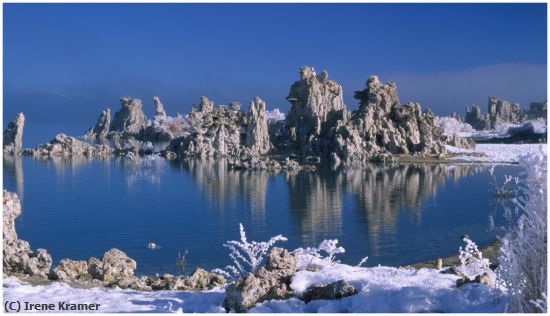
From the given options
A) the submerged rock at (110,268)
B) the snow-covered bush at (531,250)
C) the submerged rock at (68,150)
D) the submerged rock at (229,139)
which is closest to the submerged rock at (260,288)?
the snow-covered bush at (531,250)

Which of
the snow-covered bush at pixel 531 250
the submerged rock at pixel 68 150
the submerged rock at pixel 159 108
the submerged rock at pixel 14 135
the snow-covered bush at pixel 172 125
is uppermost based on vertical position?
the submerged rock at pixel 159 108

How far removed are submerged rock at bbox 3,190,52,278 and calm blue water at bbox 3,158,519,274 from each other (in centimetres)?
429

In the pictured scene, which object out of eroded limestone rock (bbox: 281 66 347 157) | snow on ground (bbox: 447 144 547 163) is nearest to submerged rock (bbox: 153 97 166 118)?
eroded limestone rock (bbox: 281 66 347 157)

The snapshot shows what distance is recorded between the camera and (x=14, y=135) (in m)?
79.9

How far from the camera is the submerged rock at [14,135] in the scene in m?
77.1

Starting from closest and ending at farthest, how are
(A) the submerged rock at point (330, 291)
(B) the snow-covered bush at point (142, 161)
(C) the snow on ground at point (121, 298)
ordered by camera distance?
(A) the submerged rock at point (330, 291) → (C) the snow on ground at point (121, 298) → (B) the snow-covered bush at point (142, 161)

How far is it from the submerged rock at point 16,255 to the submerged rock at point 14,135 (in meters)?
64.3

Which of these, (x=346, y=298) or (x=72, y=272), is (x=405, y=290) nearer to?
(x=346, y=298)

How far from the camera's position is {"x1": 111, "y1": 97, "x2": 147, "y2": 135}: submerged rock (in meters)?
127

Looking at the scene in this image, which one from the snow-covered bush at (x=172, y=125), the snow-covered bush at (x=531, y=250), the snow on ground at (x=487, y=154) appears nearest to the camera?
the snow-covered bush at (x=531, y=250)

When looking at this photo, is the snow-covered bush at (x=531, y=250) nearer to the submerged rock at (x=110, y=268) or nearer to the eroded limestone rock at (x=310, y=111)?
the submerged rock at (x=110, y=268)

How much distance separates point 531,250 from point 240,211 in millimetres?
23975

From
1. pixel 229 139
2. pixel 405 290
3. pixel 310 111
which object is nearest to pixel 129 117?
pixel 229 139

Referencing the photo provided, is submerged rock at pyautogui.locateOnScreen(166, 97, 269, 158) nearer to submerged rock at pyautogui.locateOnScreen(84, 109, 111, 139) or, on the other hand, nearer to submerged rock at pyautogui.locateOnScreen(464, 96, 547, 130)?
submerged rock at pyautogui.locateOnScreen(84, 109, 111, 139)
